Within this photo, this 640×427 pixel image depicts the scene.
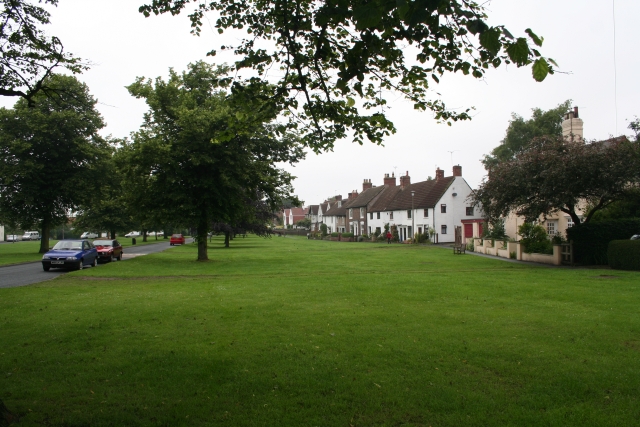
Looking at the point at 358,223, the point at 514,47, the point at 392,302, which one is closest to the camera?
the point at 514,47

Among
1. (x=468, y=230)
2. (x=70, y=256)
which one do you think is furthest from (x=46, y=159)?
(x=468, y=230)

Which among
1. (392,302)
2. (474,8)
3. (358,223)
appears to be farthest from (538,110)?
(474,8)

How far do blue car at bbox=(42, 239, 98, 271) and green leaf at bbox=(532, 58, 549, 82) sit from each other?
2599 cm

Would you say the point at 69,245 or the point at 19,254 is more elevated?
the point at 69,245

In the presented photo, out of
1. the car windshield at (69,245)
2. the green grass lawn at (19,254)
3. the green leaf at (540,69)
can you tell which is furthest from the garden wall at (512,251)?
the green grass lawn at (19,254)

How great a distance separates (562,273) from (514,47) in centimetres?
1956

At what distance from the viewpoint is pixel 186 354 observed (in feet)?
24.8

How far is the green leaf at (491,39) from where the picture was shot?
4410 millimetres

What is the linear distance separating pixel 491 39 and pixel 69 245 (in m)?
27.8

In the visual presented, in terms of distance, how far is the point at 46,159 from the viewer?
39469 mm

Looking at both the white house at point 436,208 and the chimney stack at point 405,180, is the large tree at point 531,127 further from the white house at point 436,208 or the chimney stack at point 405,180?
the chimney stack at point 405,180

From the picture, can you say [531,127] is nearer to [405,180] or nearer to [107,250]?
[405,180]

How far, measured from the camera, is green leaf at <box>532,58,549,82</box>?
464 centimetres

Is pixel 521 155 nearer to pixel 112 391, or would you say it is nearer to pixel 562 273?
pixel 562 273
